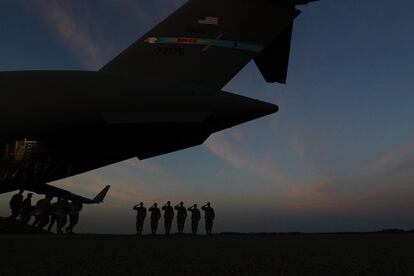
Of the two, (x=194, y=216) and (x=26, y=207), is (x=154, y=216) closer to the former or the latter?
(x=194, y=216)

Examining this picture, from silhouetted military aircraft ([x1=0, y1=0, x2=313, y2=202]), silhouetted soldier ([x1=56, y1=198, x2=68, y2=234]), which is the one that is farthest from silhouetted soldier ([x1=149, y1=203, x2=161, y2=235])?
silhouetted military aircraft ([x1=0, y1=0, x2=313, y2=202])

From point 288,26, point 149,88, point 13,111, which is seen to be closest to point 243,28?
point 288,26

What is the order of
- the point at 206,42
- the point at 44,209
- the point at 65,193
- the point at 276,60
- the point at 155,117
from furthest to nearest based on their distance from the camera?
the point at 65,193, the point at 44,209, the point at 276,60, the point at 206,42, the point at 155,117

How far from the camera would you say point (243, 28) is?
10.7 metres

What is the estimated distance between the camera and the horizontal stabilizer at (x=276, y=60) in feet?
37.9

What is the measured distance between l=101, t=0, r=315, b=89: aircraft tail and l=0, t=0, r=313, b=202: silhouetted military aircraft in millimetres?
27

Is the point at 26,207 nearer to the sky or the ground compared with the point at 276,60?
nearer to the ground

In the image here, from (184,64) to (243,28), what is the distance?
6.75 feet

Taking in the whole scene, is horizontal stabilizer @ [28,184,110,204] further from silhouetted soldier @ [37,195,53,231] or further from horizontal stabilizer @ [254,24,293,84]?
horizontal stabilizer @ [254,24,293,84]

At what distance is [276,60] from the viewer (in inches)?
455

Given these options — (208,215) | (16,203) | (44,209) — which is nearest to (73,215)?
(44,209)

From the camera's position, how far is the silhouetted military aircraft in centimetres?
839

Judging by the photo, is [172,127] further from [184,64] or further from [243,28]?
[243,28]

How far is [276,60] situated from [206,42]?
2.47 metres
